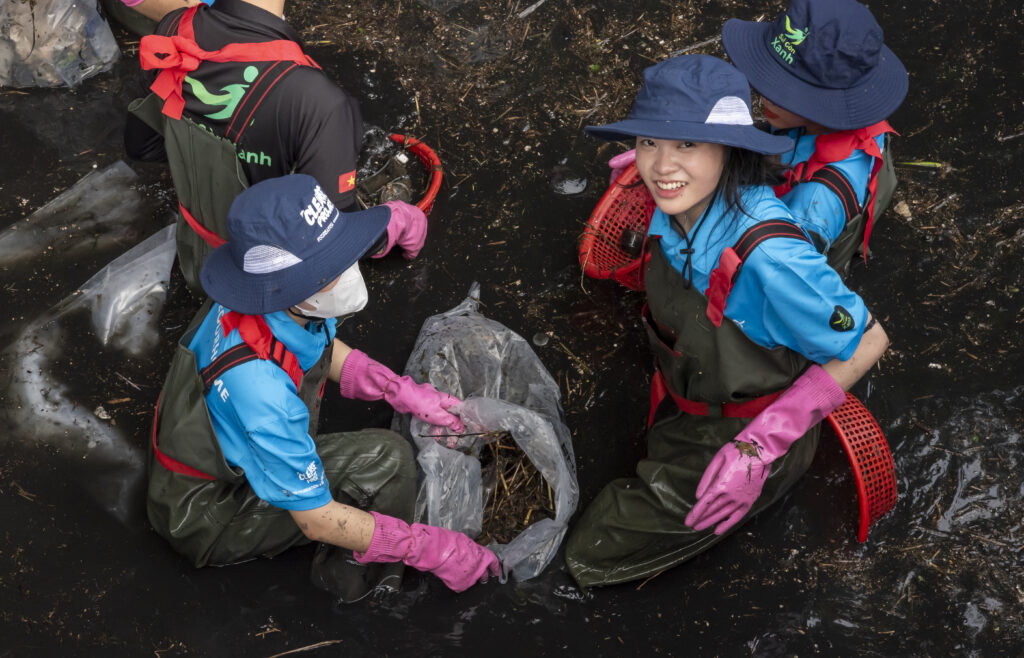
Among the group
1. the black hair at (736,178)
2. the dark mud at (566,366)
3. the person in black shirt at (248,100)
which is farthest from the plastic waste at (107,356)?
the black hair at (736,178)

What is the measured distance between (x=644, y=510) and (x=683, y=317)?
654mm

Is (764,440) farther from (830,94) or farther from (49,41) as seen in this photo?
(49,41)

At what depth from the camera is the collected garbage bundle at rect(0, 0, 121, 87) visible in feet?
13.0

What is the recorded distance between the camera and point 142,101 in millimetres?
2803

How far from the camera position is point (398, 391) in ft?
9.58

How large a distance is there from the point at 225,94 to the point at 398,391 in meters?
1.09

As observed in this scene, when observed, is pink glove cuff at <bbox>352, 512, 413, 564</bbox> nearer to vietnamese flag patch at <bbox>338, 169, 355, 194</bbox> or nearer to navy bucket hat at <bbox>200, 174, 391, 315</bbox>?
navy bucket hat at <bbox>200, 174, 391, 315</bbox>

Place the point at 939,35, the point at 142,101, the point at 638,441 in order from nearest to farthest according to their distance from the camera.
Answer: the point at 142,101
the point at 638,441
the point at 939,35

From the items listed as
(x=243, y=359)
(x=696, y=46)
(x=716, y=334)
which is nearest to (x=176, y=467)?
(x=243, y=359)

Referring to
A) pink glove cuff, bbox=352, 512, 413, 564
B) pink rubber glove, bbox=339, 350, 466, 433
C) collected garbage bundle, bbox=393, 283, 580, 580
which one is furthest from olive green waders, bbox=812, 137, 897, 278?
pink glove cuff, bbox=352, 512, 413, 564

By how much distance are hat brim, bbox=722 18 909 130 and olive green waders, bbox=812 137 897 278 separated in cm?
31

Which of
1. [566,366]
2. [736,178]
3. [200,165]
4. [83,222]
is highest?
[736,178]

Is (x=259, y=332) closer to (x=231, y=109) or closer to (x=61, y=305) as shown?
(x=231, y=109)

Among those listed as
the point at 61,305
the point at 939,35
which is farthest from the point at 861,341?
the point at 61,305
